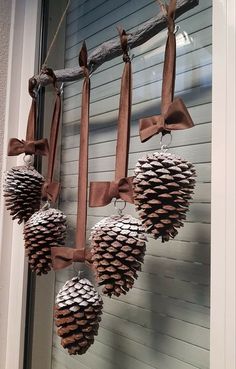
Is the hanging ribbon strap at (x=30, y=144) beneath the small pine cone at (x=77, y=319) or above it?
above

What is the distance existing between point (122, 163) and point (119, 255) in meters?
0.14

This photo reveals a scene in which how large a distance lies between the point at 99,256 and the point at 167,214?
11cm

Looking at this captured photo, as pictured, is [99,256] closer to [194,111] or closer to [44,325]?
[194,111]

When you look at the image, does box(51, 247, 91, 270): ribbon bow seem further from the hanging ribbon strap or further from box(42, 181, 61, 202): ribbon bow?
the hanging ribbon strap

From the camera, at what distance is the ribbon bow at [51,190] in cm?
62

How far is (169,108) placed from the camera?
0.43 meters

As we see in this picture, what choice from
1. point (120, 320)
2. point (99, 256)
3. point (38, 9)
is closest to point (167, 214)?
point (99, 256)

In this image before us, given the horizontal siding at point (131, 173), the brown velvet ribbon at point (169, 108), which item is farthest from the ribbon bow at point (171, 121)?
the horizontal siding at point (131, 173)

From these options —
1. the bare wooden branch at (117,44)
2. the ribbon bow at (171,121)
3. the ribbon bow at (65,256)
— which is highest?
the bare wooden branch at (117,44)

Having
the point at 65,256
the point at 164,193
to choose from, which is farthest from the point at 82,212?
the point at 164,193

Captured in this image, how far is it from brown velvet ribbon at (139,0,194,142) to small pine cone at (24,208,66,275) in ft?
0.73

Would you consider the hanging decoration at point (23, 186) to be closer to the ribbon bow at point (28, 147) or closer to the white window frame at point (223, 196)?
the ribbon bow at point (28, 147)

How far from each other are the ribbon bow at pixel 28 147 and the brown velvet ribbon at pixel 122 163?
208 mm

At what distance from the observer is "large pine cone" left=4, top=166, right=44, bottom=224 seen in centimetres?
61
